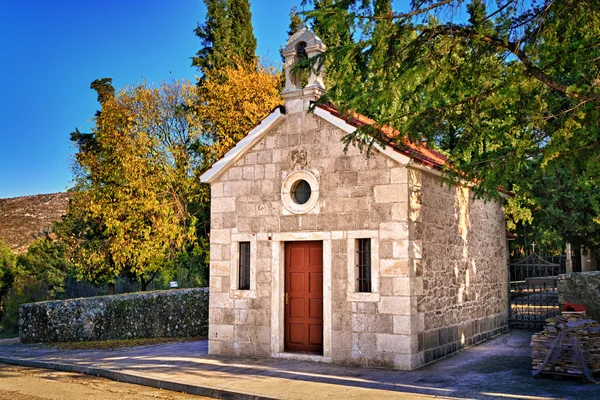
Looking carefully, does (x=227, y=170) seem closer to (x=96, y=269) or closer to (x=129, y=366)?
(x=129, y=366)

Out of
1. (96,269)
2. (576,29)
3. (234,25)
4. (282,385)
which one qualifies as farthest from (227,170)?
(234,25)

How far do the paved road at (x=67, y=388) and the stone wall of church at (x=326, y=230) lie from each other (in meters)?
2.90

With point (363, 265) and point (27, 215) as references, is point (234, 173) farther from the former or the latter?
point (27, 215)

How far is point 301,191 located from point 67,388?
224 inches

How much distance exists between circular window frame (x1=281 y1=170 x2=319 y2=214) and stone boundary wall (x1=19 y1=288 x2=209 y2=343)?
5.52 m

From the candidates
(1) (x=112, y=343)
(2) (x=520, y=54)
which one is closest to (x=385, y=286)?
(2) (x=520, y=54)

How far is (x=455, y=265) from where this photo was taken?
1277cm

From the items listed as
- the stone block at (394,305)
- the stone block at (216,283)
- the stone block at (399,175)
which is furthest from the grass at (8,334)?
→ the stone block at (399,175)

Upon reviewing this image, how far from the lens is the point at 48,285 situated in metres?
25.5

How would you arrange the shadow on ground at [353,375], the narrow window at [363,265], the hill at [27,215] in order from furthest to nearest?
the hill at [27,215]
the narrow window at [363,265]
the shadow on ground at [353,375]

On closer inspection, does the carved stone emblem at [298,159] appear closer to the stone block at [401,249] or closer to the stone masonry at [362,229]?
the stone masonry at [362,229]

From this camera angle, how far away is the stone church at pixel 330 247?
35.6 ft

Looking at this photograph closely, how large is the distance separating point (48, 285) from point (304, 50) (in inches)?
730

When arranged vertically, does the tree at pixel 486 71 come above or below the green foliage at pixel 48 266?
above
